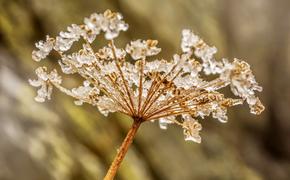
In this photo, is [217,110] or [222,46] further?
[222,46]

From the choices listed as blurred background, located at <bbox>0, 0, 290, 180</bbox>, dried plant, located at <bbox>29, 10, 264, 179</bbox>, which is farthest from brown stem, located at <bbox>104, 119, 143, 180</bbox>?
blurred background, located at <bbox>0, 0, 290, 180</bbox>

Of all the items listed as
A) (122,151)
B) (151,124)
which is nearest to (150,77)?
(122,151)

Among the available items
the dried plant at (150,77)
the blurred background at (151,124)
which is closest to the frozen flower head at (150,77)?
the dried plant at (150,77)

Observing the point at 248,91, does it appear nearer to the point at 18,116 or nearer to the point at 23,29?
the point at 18,116

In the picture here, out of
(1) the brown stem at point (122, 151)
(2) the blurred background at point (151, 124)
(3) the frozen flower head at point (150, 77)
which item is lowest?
(1) the brown stem at point (122, 151)

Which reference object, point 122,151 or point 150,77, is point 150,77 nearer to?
point 150,77

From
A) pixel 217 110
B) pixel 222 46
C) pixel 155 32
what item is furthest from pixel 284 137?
pixel 217 110

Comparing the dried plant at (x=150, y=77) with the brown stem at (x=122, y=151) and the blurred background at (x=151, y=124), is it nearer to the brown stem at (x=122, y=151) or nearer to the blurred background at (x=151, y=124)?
the brown stem at (x=122, y=151)

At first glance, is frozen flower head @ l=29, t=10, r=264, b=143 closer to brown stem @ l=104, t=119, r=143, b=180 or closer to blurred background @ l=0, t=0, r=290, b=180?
brown stem @ l=104, t=119, r=143, b=180

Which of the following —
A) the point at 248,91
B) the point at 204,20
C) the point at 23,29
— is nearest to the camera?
the point at 248,91
